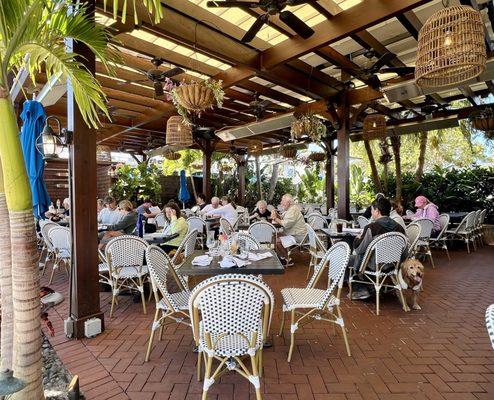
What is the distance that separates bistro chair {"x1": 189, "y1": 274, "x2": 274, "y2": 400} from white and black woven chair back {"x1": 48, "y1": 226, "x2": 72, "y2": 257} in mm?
3656

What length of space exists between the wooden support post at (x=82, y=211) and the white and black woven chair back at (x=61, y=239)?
1917 mm

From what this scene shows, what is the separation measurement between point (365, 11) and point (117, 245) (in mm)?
3921

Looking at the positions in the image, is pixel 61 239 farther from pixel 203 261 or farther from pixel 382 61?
pixel 382 61

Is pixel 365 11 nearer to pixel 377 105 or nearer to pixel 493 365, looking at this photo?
pixel 493 365

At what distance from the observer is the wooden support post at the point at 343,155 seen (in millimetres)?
6941

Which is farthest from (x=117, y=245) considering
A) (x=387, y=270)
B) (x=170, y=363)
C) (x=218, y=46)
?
(x=387, y=270)

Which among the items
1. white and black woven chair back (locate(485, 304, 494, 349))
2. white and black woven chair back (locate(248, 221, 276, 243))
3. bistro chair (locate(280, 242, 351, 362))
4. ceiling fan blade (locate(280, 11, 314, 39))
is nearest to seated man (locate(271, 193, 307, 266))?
white and black woven chair back (locate(248, 221, 276, 243))

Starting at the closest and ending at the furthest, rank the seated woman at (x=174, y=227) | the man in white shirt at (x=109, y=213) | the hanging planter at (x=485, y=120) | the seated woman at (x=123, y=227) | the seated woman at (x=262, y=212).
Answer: the seated woman at (x=174, y=227) → the seated woman at (x=123, y=227) → the hanging planter at (x=485, y=120) → the man in white shirt at (x=109, y=213) → the seated woman at (x=262, y=212)

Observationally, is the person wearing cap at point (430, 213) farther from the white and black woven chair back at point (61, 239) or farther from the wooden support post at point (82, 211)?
the white and black woven chair back at point (61, 239)

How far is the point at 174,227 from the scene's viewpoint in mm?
5035

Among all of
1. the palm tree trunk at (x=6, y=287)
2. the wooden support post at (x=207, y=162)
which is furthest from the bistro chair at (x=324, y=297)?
the wooden support post at (x=207, y=162)

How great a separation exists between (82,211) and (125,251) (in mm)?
810

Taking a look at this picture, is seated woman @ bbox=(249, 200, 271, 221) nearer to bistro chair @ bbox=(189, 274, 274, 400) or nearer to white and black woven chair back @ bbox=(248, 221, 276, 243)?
white and black woven chair back @ bbox=(248, 221, 276, 243)

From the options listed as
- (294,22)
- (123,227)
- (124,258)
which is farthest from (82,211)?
(294,22)
